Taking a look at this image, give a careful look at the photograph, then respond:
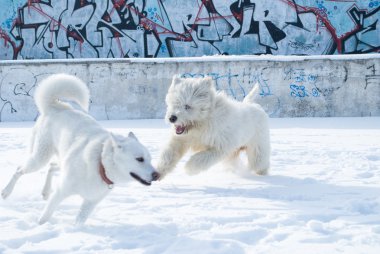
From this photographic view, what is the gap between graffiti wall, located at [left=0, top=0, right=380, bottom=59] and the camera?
17625mm

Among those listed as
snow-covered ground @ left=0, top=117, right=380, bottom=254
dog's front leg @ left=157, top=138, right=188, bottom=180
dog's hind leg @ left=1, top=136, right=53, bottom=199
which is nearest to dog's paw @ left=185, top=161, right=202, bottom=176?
snow-covered ground @ left=0, top=117, right=380, bottom=254

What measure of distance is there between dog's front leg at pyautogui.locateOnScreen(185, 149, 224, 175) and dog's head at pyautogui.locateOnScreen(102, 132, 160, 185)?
5.70 ft

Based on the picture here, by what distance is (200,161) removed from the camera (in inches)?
205

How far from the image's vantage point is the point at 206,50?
719 inches

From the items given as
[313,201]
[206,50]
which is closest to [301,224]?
[313,201]

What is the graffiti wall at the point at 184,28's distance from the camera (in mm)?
17625

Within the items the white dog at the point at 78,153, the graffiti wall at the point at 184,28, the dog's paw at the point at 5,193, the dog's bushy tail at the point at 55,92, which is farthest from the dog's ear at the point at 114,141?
the graffiti wall at the point at 184,28

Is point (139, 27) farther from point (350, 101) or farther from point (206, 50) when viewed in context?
point (350, 101)

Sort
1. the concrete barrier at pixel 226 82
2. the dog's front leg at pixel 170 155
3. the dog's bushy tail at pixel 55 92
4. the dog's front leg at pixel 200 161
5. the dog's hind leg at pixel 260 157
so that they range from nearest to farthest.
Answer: the dog's bushy tail at pixel 55 92, the dog's front leg at pixel 200 161, the dog's front leg at pixel 170 155, the dog's hind leg at pixel 260 157, the concrete barrier at pixel 226 82

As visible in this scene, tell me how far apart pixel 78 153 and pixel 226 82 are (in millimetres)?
9462

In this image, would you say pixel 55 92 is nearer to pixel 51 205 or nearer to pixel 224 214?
pixel 51 205

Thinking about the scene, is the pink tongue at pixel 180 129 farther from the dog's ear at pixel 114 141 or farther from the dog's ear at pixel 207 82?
the dog's ear at pixel 114 141

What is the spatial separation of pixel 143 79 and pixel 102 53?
6.20m

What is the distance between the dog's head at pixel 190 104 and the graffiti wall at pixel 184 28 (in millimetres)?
12988
